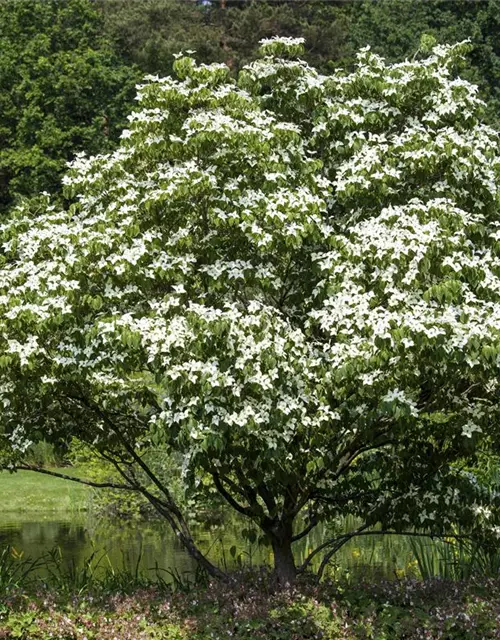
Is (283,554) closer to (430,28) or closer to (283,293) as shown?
(283,293)

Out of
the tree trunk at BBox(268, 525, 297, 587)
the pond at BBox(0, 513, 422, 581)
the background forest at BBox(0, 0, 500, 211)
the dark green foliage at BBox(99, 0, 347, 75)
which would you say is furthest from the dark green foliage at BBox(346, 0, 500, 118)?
the tree trunk at BBox(268, 525, 297, 587)

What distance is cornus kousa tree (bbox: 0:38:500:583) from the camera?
9906mm

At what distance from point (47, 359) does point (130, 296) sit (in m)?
1.15

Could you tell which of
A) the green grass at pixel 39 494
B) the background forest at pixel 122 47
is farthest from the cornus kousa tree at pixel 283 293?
the background forest at pixel 122 47

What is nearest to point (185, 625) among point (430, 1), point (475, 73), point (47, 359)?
point (47, 359)

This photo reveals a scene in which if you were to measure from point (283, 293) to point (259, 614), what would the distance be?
3.78 meters

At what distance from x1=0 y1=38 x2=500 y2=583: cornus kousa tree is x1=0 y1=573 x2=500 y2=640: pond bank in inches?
34.1

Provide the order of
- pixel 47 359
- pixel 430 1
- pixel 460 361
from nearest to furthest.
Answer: pixel 460 361
pixel 47 359
pixel 430 1

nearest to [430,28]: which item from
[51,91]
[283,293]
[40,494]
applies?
[51,91]

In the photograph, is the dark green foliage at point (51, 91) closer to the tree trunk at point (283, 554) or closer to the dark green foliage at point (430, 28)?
the dark green foliage at point (430, 28)

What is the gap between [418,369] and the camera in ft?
33.1

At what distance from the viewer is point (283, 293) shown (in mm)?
12469

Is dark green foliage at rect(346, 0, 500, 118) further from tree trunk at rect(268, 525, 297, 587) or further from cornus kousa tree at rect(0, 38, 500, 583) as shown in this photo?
tree trunk at rect(268, 525, 297, 587)

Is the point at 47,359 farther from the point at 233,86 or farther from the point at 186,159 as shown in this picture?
the point at 233,86
